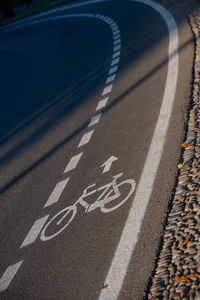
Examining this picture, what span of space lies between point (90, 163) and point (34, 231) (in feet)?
4.88

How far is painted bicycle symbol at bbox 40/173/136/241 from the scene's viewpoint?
5375 mm

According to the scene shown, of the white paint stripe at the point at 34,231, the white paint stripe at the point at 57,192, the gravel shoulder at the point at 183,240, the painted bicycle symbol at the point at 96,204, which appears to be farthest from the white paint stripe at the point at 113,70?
the white paint stripe at the point at 34,231

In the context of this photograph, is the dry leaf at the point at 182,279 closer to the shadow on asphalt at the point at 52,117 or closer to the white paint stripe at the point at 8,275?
the white paint stripe at the point at 8,275

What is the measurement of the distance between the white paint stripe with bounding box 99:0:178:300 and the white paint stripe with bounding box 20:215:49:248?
121cm

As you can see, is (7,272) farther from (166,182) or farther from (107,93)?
(107,93)

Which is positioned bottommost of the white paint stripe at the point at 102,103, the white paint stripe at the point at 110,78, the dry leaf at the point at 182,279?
the white paint stripe at the point at 110,78

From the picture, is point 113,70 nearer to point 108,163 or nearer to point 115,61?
point 115,61

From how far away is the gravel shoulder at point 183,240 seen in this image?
384 cm

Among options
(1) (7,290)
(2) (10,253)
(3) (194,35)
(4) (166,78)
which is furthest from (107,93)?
(1) (7,290)

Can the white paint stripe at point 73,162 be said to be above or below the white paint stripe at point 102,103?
above

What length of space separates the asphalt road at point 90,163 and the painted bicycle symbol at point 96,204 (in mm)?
18

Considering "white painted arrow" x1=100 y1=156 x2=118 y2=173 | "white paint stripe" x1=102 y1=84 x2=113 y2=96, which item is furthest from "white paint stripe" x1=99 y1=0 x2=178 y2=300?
"white paint stripe" x1=102 y1=84 x2=113 y2=96

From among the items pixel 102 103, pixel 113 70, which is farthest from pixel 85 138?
pixel 113 70

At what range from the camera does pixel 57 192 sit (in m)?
6.30
